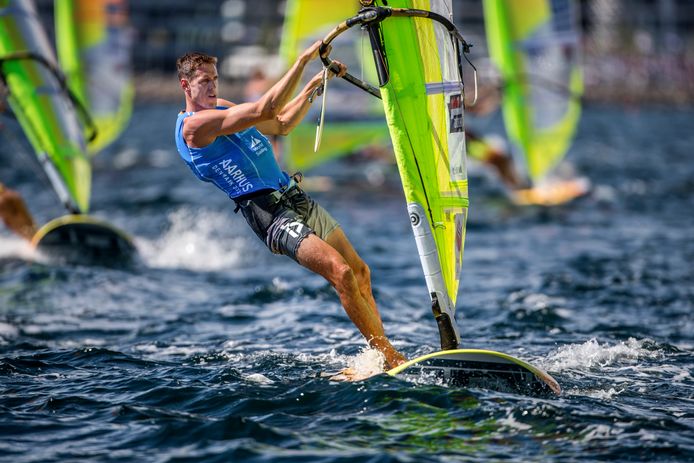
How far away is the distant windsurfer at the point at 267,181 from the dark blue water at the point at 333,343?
0.52 meters

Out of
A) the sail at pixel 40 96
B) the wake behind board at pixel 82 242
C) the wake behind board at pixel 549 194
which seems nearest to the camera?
the wake behind board at pixel 82 242

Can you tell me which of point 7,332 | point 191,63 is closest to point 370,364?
point 191,63

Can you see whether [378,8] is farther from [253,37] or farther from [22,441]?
[253,37]

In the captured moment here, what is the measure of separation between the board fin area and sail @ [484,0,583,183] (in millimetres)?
11274

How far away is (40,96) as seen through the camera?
40.4 feet

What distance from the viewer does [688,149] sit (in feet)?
102

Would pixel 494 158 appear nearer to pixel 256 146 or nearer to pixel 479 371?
pixel 256 146

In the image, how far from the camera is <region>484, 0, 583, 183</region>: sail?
1694 centimetres

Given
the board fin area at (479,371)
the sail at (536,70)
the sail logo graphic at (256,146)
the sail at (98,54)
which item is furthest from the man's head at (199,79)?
the sail at (98,54)

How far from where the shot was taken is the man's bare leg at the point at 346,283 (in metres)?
6.34

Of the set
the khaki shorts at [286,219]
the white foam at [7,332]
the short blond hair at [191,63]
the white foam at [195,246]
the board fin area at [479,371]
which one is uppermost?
the short blond hair at [191,63]

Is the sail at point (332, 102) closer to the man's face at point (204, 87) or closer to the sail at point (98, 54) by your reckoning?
the sail at point (98, 54)

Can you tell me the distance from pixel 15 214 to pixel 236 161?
616 centimetres

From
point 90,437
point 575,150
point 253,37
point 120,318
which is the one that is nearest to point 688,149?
point 575,150
